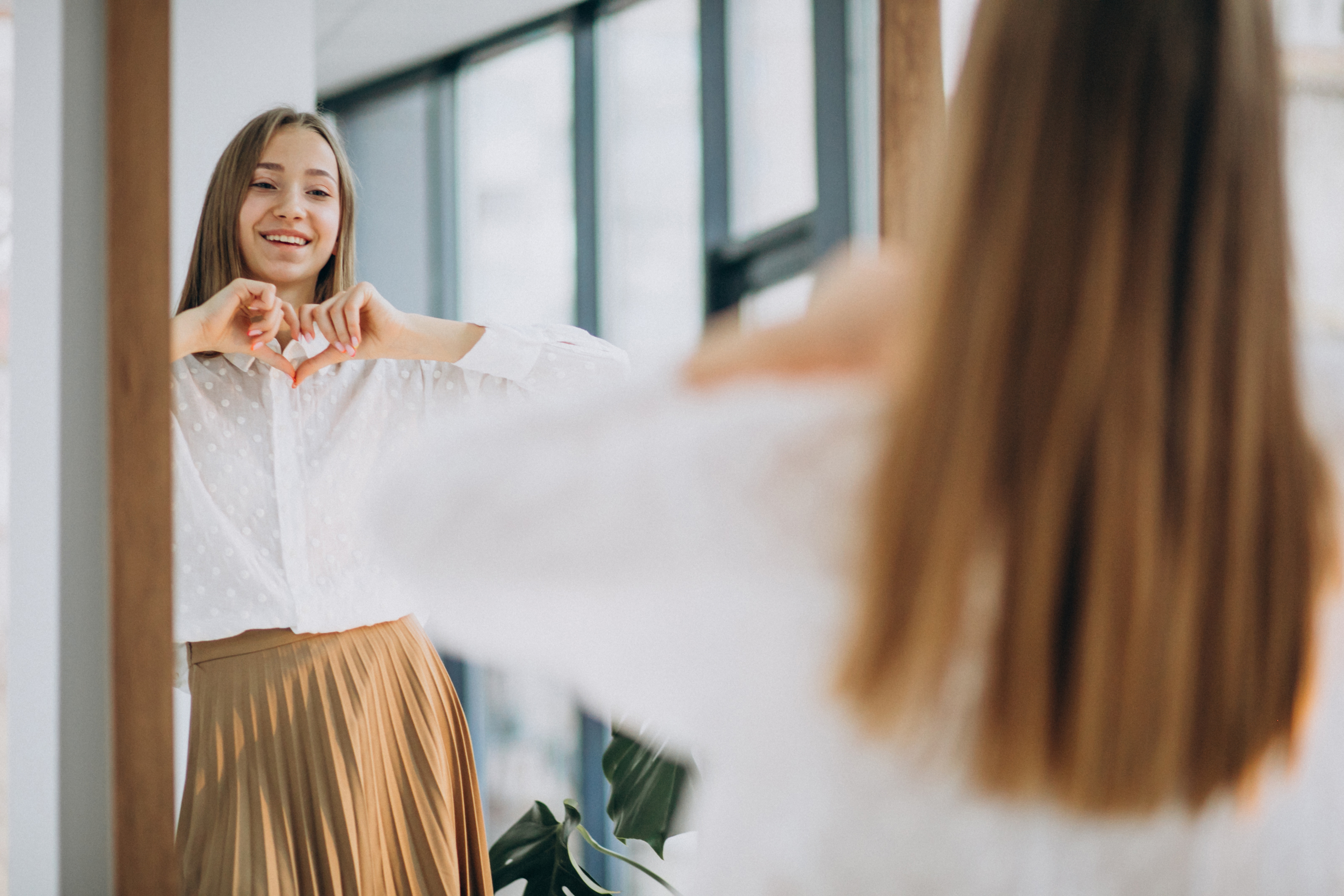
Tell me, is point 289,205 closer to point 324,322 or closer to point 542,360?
point 324,322

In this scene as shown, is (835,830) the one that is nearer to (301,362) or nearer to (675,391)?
(675,391)

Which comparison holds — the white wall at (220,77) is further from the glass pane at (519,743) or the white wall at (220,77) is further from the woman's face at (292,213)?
the glass pane at (519,743)

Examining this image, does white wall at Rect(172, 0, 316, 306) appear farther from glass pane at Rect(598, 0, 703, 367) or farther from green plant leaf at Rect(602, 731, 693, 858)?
green plant leaf at Rect(602, 731, 693, 858)

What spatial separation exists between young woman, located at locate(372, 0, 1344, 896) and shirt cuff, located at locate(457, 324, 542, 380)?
0.49 metres

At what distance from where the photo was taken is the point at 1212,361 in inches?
16.5

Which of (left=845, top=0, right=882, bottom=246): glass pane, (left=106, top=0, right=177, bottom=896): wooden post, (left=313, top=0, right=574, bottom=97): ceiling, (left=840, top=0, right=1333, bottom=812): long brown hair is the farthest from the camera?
(left=845, top=0, right=882, bottom=246): glass pane

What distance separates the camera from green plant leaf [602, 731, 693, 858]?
3.61 ft

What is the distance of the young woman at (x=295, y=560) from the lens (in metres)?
0.84

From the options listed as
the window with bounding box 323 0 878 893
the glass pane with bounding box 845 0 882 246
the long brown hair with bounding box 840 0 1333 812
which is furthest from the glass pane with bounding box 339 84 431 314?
the long brown hair with bounding box 840 0 1333 812

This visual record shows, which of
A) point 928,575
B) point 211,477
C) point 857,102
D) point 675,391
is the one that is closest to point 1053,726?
point 928,575

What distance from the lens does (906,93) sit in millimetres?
1092

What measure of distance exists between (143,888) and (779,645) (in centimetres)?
63

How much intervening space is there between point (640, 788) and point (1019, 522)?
791mm

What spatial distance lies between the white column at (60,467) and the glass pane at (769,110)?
2.12ft
